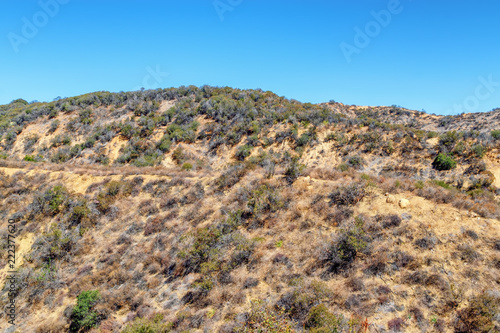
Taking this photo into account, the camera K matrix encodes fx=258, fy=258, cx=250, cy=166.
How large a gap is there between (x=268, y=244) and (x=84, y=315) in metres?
8.60

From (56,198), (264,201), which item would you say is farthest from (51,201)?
(264,201)

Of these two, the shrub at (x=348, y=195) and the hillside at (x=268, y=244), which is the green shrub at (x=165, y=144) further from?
the shrub at (x=348, y=195)

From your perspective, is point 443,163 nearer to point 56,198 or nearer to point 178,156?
point 178,156

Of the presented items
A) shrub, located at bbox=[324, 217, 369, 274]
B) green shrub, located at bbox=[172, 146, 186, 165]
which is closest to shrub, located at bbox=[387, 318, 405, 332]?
shrub, located at bbox=[324, 217, 369, 274]

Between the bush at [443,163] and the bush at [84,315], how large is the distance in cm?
2822

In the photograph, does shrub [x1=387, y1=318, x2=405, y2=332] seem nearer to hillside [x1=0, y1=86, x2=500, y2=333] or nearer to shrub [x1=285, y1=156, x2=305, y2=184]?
hillside [x1=0, y1=86, x2=500, y2=333]

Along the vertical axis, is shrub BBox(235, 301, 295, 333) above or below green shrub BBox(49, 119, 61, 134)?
below

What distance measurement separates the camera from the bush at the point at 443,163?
23.6 meters

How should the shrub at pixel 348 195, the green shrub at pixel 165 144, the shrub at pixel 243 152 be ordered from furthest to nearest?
the green shrub at pixel 165 144 < the shrub at pixel 243 152 < the shrub at pixel 348 195

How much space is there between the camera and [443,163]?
2381 centimetres

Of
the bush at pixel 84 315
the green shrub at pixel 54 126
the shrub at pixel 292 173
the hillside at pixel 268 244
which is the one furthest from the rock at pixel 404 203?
the green shrub at pixel 54 126

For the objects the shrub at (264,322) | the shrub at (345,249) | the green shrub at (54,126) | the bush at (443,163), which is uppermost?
the green shrub at (54,126)

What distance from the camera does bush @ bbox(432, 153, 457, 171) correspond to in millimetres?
23609

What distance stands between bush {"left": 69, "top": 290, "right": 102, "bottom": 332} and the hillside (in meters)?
0.05
